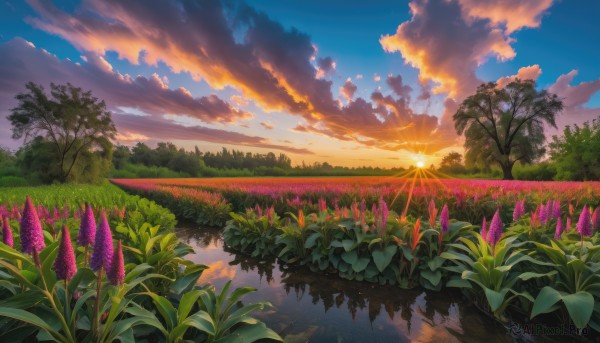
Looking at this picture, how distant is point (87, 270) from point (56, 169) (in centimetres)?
4094

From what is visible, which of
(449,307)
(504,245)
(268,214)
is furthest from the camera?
(268,214)

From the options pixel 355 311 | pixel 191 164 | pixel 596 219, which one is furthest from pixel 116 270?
pixel 191 164

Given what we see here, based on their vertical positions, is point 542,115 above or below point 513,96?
below

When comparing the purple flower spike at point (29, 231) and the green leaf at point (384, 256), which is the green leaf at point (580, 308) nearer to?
the green leaf at point (384, 256)

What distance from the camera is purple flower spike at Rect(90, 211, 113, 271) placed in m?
1.66

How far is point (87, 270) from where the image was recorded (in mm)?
2057

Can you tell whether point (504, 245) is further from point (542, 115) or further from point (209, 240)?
point (542, 115)

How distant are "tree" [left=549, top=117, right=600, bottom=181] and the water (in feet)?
121

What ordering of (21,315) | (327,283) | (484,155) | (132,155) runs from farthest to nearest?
(132,155) → (484,155) → (327,283) → (21,315)

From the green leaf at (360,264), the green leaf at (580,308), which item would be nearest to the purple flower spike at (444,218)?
the green leaf at (360,264)

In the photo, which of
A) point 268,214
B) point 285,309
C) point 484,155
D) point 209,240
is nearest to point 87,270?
point 285,309

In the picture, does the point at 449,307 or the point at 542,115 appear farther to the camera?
the point at 542,115

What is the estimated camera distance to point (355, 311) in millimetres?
3703

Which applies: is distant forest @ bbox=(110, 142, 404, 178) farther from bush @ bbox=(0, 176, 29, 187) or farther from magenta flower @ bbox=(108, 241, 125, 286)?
magenta flower @ bbox=(108, 241, 125, 286)
